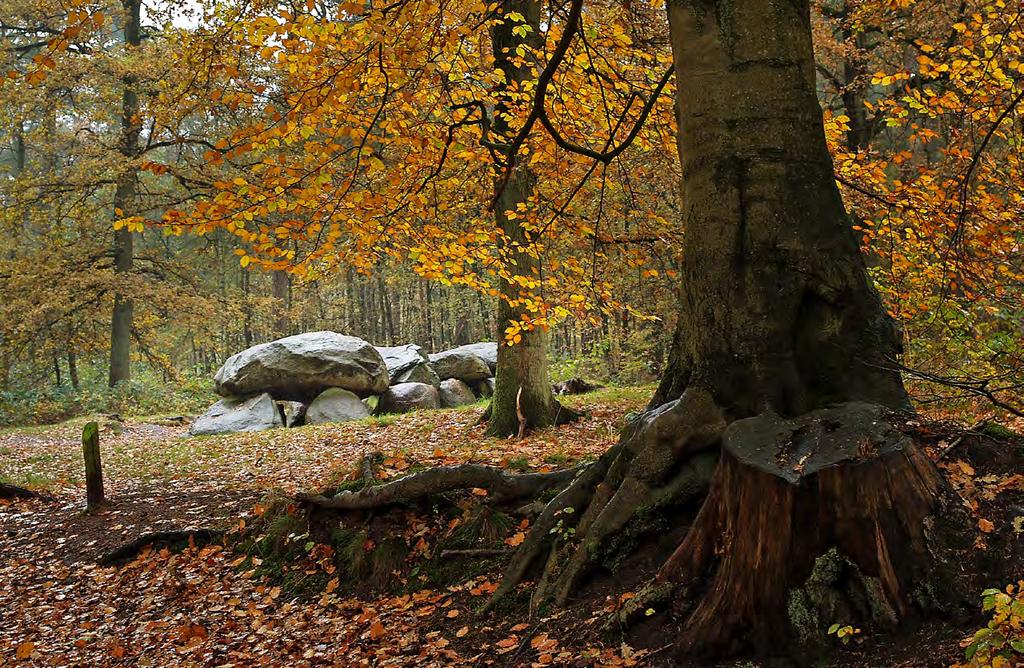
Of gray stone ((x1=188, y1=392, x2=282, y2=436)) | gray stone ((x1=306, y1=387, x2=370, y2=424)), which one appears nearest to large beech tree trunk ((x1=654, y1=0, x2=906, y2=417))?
gray stone ((x1=306, y1=387, x2=370, y2=424))

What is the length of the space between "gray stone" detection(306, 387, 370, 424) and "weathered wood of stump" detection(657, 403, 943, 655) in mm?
13463

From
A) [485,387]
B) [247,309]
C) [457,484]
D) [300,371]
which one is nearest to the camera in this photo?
[457,484]

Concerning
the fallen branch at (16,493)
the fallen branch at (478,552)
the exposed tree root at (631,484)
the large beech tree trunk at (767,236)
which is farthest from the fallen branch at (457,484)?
the fallen branch at (16,493)

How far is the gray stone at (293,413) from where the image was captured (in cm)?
1599

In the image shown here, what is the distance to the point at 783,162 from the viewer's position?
11.3 feet

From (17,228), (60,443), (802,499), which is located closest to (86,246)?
(17,228)

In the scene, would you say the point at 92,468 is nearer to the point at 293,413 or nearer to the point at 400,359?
the point at 293,413

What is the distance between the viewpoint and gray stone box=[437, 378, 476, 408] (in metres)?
17.5

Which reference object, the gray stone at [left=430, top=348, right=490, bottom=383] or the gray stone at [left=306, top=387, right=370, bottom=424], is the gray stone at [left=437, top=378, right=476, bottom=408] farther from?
the gray stone at [left=306, top=387, right=370, bottom=424]

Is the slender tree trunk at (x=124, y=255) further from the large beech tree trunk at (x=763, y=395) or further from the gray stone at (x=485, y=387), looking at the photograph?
the large beech tree trunk at (x=763, y=395)

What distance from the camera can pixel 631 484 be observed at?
A: 3.74 metres

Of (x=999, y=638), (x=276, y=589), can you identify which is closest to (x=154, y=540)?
(x=276, y=589)

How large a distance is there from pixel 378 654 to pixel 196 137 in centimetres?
1495

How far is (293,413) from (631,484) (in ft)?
45.0
